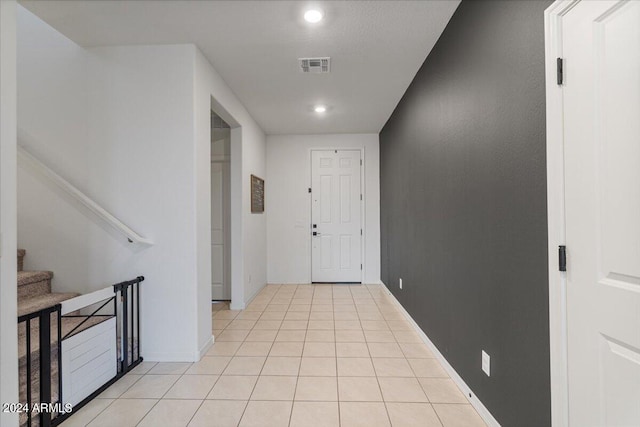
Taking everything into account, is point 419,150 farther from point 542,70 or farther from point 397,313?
point 397,313

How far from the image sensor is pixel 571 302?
3.73 ft

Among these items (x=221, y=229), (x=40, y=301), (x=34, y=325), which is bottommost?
(x=34, y=325)

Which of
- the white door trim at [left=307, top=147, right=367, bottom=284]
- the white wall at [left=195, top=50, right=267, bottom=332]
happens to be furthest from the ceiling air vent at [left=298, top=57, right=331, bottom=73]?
the white door trim at [left=307, top=147, right=367, bottom=284]

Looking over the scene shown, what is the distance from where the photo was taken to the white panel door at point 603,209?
3.01 feet

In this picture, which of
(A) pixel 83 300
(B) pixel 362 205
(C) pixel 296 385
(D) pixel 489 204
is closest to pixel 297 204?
(B) pixel 362 205

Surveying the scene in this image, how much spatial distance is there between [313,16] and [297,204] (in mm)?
3420

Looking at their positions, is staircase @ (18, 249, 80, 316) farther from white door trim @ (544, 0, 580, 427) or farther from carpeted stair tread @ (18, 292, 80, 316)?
white door trim @ (544, 0, 580, 427)

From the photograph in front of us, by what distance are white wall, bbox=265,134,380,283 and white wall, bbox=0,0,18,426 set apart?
3.99 m

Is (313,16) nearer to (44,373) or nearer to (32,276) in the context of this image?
(44,373)

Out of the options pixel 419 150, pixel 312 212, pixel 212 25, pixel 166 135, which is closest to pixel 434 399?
pixel 419 150

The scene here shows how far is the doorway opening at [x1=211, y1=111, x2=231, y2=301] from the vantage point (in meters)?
4.40

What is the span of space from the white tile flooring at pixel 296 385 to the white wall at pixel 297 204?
1.95 meters

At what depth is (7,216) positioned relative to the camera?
131 centimetres

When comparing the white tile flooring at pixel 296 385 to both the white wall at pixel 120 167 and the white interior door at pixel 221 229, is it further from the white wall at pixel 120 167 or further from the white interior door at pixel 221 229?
the white interior door at pixel 221 229
